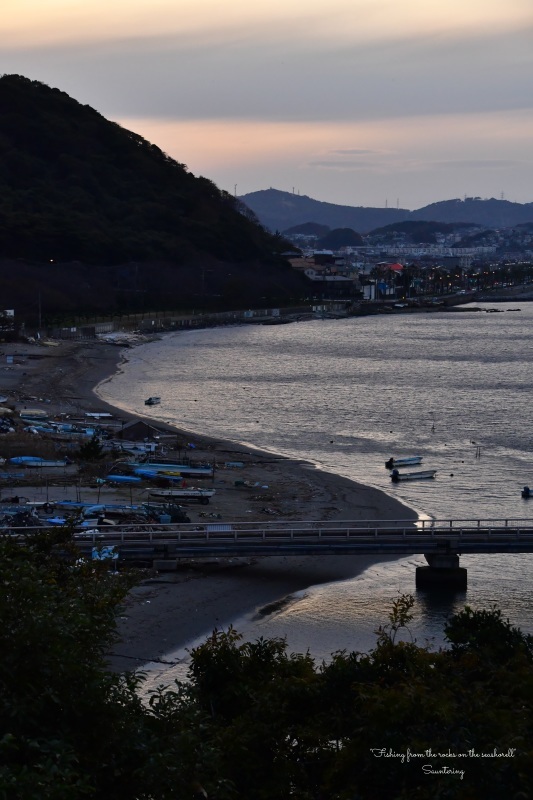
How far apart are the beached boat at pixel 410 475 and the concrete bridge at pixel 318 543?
529 cm

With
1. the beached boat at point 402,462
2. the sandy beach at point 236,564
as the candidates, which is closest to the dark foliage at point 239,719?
the sandy beach at point 236,564

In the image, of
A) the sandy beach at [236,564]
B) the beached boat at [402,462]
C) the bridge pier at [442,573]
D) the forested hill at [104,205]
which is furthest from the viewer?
the forested hill at [104,205]

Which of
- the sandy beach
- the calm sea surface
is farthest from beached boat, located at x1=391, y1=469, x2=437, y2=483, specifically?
the sandy beach

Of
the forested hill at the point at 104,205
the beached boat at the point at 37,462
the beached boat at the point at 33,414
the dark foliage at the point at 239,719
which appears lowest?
the beached boat at the point at 37,462

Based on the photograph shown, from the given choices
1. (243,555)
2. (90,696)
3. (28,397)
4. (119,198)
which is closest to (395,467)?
(243,555)

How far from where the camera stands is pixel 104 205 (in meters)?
Answer: 82.0

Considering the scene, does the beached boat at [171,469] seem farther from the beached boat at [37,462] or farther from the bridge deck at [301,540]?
the bridge deck at [301,540]

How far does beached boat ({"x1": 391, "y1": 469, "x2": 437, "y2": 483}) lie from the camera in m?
17.0

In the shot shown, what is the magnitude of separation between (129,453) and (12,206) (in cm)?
5864

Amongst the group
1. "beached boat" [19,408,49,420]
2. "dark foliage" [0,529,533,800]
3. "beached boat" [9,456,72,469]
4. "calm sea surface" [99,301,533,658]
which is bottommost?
"calm sea surface" [99,301,533,658]

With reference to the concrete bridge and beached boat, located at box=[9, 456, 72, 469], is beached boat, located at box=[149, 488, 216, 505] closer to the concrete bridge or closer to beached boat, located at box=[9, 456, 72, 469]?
beached boat, located at box=[9, 456, 72, 469]

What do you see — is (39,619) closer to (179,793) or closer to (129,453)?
(179,793)

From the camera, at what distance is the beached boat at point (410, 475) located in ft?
55.9

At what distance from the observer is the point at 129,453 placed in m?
17.4
